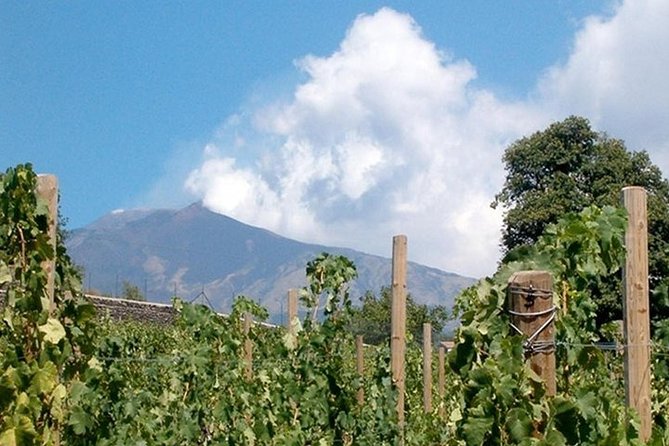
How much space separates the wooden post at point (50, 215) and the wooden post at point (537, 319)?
74.7 inches

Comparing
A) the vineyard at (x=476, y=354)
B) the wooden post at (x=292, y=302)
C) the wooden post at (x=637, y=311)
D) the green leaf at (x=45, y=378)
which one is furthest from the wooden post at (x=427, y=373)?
the green leaf at (x=45, y=378)

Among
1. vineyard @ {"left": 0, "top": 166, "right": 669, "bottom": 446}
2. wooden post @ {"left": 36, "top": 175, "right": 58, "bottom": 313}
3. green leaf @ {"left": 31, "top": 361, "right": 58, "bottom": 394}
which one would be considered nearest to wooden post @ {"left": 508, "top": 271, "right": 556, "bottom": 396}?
vineyard @ {"left": 0, "top": 166, "right": 669, "bottom": 446}

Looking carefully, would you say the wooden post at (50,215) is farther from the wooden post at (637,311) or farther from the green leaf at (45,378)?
the wooden post at (637,311)

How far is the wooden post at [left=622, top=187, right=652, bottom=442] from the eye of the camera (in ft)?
14.2

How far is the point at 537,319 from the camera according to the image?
3.53 metres

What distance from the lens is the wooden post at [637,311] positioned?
14.2 feet

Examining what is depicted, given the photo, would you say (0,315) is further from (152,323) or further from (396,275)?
(152,323)

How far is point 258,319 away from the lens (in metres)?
10.2

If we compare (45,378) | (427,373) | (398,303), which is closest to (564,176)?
(427,373)

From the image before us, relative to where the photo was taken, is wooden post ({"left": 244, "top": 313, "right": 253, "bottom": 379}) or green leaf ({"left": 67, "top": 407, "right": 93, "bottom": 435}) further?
wooden post ({"left": 244, "top": 313, "right": 253, "bottom": 379})

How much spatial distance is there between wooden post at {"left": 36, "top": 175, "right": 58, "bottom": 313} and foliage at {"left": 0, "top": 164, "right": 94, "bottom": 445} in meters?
0.02

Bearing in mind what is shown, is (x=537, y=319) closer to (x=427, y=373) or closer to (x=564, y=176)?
(x=427, y=373)

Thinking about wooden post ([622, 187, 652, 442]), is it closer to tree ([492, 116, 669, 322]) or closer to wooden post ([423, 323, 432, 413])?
wooden post ([423, 323, 432, 413])

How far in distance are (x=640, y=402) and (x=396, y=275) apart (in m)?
2.37
